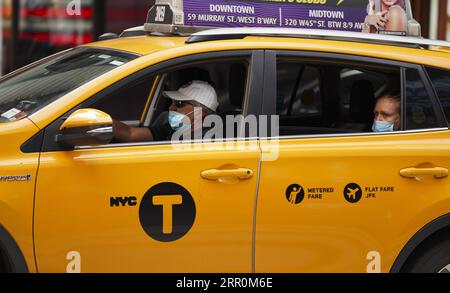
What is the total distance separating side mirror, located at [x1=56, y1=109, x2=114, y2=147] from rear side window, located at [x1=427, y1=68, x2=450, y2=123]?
1.85 meters

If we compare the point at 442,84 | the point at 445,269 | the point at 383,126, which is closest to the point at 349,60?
the point at 383,126

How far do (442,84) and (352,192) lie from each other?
869mm

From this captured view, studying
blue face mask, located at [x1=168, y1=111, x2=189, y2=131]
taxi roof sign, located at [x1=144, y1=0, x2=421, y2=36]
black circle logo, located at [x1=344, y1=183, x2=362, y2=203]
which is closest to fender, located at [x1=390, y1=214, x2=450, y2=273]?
black circle logo, located at [x1=344, y1=183, x2=362, y2=203]

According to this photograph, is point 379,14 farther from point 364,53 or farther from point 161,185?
point 161,185

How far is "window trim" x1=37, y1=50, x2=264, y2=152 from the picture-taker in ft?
13.5

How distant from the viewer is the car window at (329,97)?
4848 mm

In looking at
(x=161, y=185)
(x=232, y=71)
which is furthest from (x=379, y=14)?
(x=161, y=185)

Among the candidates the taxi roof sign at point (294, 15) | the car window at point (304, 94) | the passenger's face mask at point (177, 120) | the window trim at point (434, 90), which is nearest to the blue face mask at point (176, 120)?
the passenger's face mask at point (177, 120)

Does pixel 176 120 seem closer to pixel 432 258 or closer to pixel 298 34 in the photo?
pixel 298 34

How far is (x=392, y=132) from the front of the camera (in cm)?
454

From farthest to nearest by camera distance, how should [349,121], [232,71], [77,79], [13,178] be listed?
[349,121], [232,71], [77,79], [13,178]

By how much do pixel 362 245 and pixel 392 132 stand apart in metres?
0.65

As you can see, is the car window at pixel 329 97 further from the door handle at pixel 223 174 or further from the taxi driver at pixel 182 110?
the door handle at pixel 223 174
